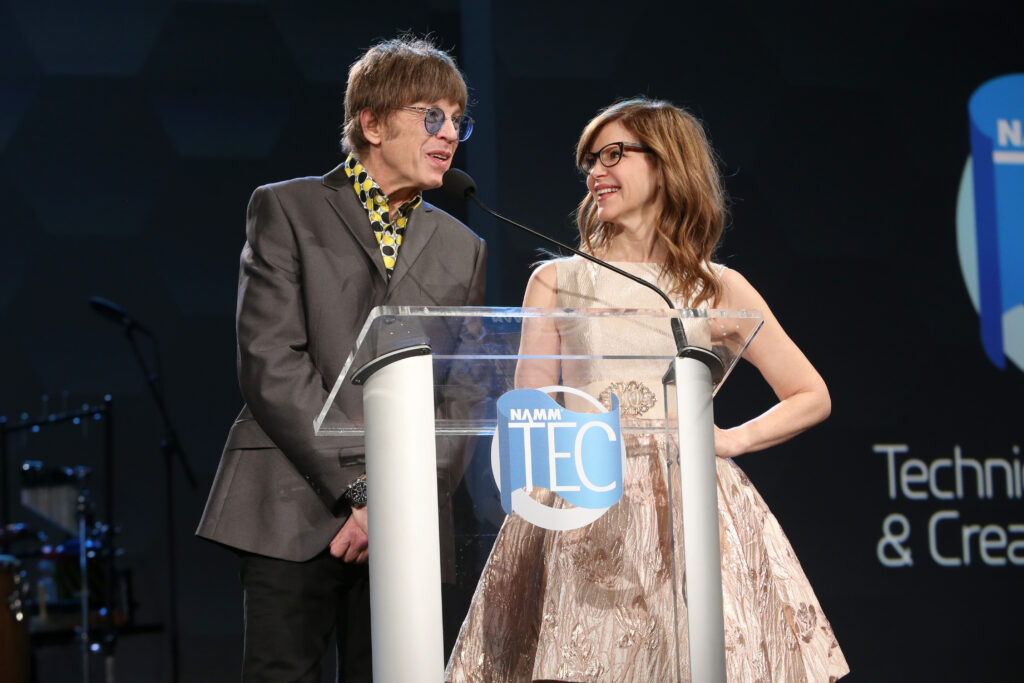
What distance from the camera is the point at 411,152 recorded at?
2.14 m

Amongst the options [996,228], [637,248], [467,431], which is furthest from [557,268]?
[996,228]

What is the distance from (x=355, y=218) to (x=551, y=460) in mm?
980

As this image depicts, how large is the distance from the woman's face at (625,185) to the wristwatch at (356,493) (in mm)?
773

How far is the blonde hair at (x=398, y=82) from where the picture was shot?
2.17 metres

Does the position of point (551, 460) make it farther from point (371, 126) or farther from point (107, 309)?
point (107, 309)

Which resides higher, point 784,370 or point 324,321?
point 324,321

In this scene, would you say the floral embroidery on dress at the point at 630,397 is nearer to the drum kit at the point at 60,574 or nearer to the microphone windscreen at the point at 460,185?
the microphone windscreen at the point at 460,185

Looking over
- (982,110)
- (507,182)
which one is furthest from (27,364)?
(982,110)

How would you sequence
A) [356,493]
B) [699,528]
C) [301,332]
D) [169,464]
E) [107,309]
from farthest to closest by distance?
[169,464] < [107,309] < [301,332] < [356,493] < [699,528]

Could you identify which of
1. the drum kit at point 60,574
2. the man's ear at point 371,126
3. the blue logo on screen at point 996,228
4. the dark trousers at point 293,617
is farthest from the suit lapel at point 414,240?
the blue logo on screen at point 996,228

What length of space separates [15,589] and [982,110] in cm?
399

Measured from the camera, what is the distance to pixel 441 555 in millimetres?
1224

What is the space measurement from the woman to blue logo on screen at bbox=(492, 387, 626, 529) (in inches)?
0.8

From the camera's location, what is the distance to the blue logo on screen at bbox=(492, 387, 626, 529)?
126cm
